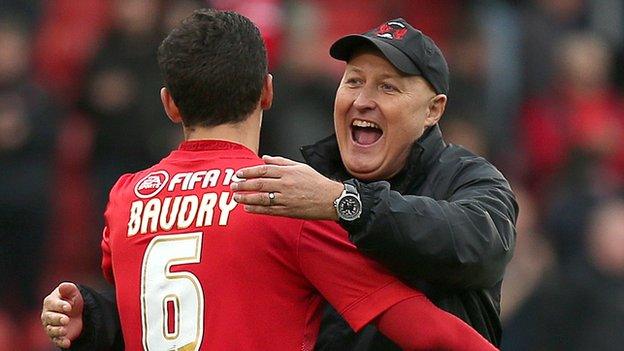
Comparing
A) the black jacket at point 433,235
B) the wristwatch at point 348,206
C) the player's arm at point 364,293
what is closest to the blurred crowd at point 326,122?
the black jacket at point 433,235

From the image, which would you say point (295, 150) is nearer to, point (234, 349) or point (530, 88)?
point (530, 88)

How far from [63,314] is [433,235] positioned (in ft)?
3.70

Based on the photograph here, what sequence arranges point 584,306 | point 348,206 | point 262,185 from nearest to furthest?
point 262,185
point 348,206
point 584,306

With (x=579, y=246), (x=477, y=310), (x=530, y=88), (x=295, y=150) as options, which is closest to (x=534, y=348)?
(x=579, y=246)

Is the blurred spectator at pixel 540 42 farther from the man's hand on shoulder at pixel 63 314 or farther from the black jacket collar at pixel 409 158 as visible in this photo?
the man's hand on shoulder at pixel 63 314

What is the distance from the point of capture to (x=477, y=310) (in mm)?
4066

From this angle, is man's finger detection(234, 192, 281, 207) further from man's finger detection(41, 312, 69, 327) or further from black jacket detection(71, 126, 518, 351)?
man's finger detection(41, 312, 69, 327)

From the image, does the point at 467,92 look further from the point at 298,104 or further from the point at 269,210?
the point at 269,210

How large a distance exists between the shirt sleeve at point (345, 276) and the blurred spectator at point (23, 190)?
4871mm

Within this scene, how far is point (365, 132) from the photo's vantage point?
448 cm

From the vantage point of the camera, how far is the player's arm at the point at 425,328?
11.9 ft

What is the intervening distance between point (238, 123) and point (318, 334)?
2.21 ft

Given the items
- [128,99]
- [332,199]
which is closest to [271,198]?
[332,199]

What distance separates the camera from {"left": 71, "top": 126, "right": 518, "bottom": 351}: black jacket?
3627 mm
